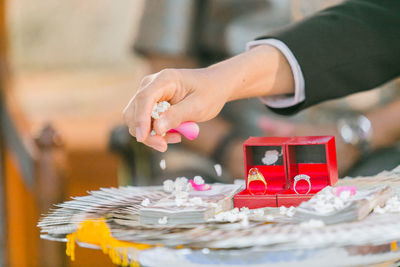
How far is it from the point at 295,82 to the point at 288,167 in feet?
0.47

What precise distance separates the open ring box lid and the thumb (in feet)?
Answer: 0.20

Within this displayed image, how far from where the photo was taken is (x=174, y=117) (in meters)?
0.53

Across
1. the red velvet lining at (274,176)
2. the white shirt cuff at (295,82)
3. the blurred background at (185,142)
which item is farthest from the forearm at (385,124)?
the red velvet lining at (274,176)

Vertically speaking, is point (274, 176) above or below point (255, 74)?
below

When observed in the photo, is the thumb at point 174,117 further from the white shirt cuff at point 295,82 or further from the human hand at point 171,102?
the white shirt cuff at point 295,82

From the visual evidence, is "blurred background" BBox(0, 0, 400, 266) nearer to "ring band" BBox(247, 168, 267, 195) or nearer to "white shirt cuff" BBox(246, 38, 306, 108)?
"white shirt cuff" BBox(246, 38, 306, 108)

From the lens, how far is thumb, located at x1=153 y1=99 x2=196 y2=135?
1.69ft

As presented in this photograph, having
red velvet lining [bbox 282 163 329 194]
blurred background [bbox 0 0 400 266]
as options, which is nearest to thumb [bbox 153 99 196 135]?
red velvet lining [bbox 282 163 329 194]

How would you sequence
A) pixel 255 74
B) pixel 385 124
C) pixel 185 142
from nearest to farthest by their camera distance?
pixel 255 74
pixel 385 124
pixel 185 142

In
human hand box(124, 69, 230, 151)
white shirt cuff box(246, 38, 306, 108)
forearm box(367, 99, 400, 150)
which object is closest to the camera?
human hand box(124, 69, 230, 151)

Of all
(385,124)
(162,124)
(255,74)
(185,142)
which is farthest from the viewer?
(185,142)

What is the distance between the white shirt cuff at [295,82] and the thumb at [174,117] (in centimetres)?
15

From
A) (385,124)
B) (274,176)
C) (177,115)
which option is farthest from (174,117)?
(385,124)

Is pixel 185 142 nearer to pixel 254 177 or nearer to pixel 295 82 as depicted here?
Result: pixel 295 82
